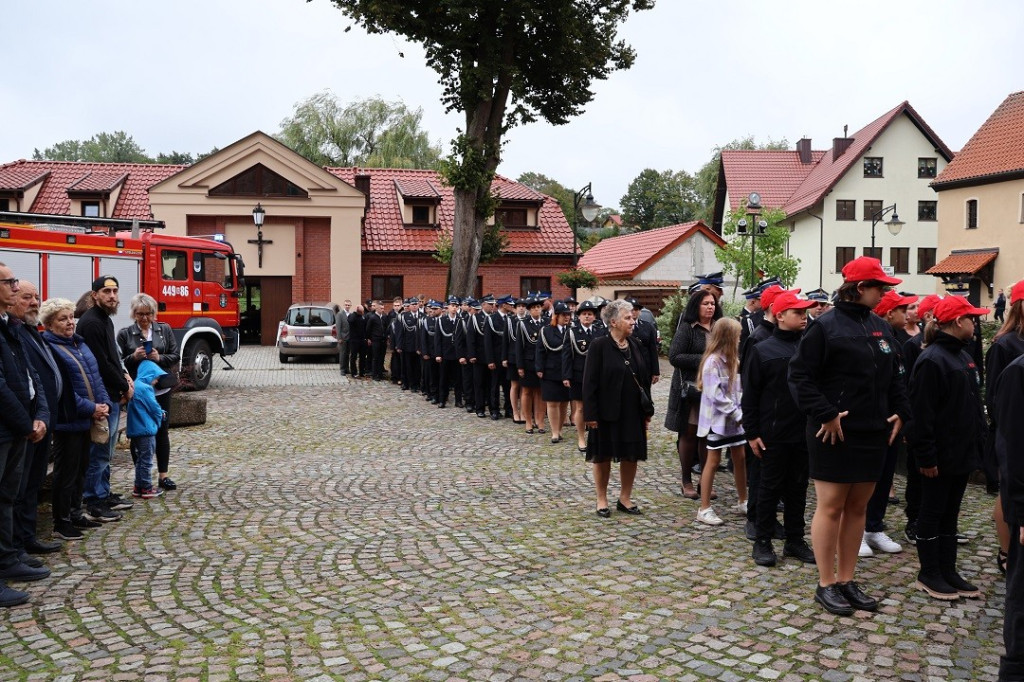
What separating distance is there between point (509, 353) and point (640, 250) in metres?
29.0

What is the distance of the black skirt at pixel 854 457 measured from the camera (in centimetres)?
513

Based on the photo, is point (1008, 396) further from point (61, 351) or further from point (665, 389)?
point (665, 389)

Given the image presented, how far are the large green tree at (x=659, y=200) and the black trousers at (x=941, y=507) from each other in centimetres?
7599

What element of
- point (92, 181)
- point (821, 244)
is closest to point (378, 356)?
point (92, 181)

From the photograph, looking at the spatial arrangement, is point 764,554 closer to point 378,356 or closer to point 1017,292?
point 1017,292

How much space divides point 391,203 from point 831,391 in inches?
1407

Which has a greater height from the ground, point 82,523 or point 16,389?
point 16,389

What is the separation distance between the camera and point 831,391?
17.0ft

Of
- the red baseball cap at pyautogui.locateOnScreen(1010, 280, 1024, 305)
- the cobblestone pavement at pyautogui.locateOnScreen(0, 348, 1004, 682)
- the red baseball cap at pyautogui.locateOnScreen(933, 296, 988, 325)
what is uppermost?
the red baseball cap at pyautogui.locateOnScreen(1010, 280, 1024, 305)

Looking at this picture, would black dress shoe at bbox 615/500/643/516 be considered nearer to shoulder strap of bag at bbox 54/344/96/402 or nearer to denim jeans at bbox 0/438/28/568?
shoulder strap of bag at bbox 54/344/96/402

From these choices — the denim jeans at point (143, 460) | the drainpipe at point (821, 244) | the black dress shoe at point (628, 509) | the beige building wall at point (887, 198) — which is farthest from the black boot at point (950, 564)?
the drainpipe at point (821, 244)

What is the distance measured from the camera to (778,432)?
6211 millimetres

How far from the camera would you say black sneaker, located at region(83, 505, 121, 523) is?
24.3ft

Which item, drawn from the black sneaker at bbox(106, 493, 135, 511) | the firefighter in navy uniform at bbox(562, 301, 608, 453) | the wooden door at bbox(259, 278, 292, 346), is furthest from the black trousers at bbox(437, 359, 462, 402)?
the wooden door at bbox(259, 278, 292, 346)
